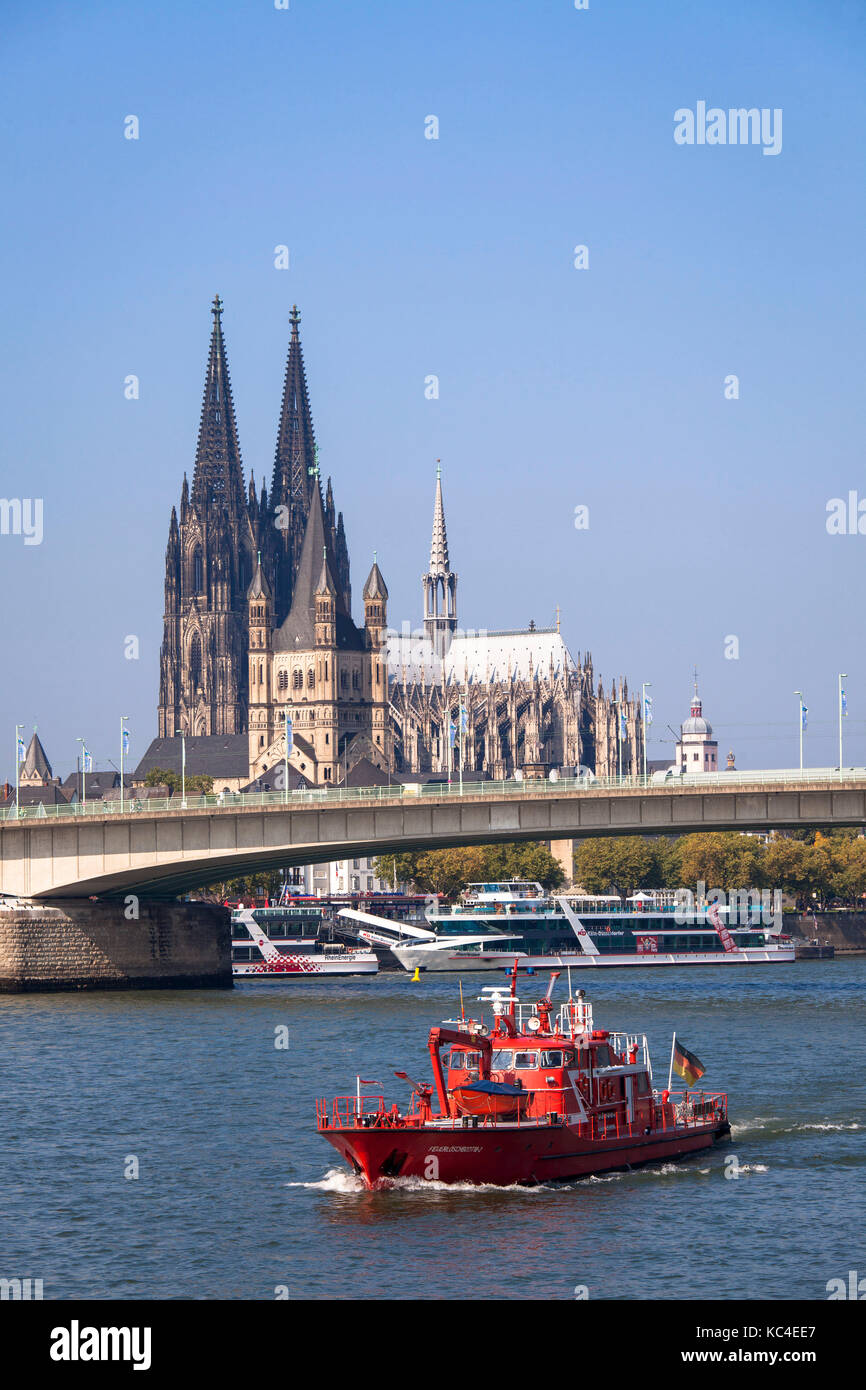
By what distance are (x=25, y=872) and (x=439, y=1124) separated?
51373mm

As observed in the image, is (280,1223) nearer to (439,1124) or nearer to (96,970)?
(439,1124)

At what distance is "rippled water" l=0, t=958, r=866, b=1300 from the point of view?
36.2 metres

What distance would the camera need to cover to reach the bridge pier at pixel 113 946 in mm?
91500

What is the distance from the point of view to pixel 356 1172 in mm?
44375

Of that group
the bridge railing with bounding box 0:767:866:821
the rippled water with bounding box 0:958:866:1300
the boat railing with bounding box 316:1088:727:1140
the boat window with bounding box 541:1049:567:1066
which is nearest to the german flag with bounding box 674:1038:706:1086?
the boat railing with bounding box 316:1088:727:1140

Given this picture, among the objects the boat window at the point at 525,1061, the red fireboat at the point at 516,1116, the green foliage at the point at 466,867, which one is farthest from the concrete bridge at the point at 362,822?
the green foliage at the point at 466,867

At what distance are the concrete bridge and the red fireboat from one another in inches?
1590

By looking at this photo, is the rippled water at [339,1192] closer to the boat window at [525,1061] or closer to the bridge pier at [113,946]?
the boat window at [525,1061]

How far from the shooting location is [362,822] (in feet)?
298

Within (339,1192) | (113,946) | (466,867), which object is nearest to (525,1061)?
(339,1192)

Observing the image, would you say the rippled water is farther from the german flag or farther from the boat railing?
the german flag

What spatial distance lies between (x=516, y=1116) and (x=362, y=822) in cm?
4685

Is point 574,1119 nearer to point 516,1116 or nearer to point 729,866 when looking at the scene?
point 516,1116
